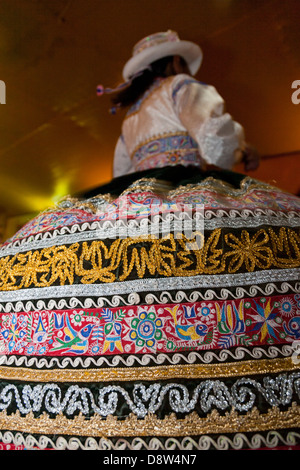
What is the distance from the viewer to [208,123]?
94 cm

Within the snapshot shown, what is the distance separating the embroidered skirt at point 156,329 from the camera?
16.4 inches

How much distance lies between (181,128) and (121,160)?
417 millimetres

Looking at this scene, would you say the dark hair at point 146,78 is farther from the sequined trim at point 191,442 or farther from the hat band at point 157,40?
the sequined trim at point 191,442

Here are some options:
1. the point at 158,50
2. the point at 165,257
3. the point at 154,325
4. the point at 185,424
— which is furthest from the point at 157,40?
the point at 185,424

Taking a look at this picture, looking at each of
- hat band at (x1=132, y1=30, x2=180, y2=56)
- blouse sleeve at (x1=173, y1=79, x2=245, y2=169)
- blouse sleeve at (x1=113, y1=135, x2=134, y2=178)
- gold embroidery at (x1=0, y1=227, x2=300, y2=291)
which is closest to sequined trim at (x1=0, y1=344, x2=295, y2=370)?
gold embroidery at (x1=0, y1=227, x2=300, y2=291)

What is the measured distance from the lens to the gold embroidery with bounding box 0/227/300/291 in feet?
1.65

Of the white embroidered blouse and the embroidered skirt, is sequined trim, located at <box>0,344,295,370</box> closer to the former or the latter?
the embroidered skirt

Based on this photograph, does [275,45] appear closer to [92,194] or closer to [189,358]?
[92,194]

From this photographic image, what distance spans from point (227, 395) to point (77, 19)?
1.81 m

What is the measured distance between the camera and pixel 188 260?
506mm

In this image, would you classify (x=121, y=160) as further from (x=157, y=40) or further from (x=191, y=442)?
(x=191, y=442)

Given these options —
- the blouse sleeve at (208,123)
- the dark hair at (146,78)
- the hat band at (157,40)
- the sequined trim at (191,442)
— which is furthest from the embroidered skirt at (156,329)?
the hat band at (157,40)

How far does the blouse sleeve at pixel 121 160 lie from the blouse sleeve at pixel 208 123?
1.30ft

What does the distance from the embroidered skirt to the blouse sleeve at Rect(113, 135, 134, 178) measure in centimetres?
83
